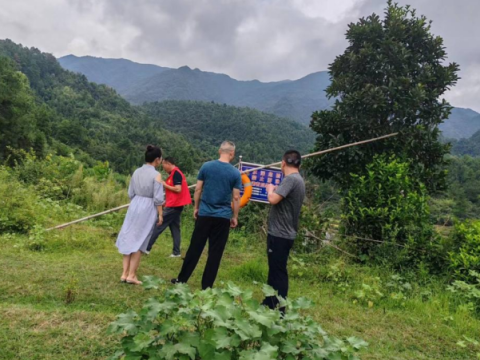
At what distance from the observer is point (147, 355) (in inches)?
70.2

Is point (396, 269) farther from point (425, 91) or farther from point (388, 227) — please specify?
point (425, 91)

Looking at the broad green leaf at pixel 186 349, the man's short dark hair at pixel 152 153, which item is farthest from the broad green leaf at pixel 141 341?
the man's short dark hair at pixel 152 153

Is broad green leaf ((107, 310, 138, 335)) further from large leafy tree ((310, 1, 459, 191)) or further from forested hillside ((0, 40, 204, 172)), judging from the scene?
forested hillside ((0, 40, 204, 172))

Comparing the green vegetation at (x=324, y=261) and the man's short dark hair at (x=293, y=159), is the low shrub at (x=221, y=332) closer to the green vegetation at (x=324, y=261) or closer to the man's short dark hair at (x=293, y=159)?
the green vegetation at (x=324, y=261)

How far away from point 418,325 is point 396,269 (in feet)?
5.74

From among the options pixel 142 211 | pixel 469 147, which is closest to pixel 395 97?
pixel 142 211

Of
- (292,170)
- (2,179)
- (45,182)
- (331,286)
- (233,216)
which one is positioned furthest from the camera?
(45,182)

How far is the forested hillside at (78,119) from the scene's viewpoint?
34500mm

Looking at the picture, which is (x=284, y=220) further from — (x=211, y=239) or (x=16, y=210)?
(x=16, y=210)

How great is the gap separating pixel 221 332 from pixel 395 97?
243 inches

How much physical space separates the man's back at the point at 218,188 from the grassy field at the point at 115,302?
4.06ft

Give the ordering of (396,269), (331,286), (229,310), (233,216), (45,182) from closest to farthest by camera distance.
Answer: (229,310) → (233,216) → (331,286) → (396,269) → (45,182)

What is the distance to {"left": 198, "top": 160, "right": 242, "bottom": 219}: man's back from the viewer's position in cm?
391

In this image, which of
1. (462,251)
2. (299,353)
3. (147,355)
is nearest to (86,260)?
(147,355)
